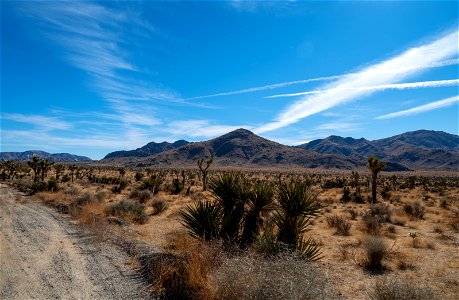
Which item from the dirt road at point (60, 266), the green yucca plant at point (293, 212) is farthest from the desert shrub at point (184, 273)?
the green yucca plant at point (293, 212)

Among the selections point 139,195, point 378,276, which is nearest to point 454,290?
point 378,276

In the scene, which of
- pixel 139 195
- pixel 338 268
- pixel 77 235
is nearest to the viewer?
pixel 338 268

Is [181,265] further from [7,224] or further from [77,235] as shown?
[7,224]

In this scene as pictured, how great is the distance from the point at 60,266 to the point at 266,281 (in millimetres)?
5826

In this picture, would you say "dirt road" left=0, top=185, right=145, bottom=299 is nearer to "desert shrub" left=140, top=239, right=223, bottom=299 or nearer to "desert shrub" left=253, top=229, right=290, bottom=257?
"desert shrub" left=140, top=239, right=223, bottom=299

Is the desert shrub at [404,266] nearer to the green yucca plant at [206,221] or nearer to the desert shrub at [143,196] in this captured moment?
the green yucca plant at [206,221]

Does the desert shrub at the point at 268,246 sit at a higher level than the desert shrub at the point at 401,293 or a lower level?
higher

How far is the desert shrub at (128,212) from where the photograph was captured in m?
18.3

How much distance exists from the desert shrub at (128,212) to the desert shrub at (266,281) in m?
11.6

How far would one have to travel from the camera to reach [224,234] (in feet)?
34.1

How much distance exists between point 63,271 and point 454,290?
362 inches

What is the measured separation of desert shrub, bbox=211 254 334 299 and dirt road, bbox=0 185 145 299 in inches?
78.2

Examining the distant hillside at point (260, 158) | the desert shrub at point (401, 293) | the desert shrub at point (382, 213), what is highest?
the distant hillside at point (260, 158)

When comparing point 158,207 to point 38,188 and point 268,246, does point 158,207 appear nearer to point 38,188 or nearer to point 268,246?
point 268,246
